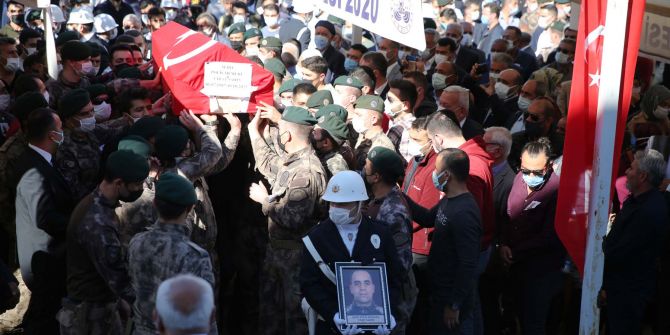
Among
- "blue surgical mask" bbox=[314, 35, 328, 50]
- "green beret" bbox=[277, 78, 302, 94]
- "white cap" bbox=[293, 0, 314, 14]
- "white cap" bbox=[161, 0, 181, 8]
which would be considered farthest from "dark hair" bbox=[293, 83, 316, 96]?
"white cap" bbox=[161, 0, 181, 8]

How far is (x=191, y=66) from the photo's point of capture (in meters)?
7.68

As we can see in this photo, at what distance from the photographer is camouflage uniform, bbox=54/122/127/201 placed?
7.15 m

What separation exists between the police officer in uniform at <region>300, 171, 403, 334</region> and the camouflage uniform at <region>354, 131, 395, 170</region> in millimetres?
2260

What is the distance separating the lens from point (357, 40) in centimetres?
1249

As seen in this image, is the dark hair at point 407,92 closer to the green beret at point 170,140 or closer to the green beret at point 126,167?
the green beret at point 170,140

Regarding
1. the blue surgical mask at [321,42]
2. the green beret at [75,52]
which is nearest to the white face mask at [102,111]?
the green beret at [75,52]

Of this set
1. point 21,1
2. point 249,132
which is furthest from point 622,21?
point 21,1

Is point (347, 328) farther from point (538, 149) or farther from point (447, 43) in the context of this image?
point (447, 43)

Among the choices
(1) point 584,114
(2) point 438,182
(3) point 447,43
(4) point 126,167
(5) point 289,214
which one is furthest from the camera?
(3) point 447,43

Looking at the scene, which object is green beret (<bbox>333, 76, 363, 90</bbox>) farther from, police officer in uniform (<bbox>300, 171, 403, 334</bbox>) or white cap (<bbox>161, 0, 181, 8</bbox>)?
white cap (<bbox>161, 0, 181, 8</bbox>)

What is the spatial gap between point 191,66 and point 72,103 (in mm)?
994

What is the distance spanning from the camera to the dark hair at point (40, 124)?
6977 millimetres

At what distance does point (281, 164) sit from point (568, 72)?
6581 millimetres

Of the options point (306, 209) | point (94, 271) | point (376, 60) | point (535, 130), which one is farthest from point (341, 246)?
point (376, 60)
